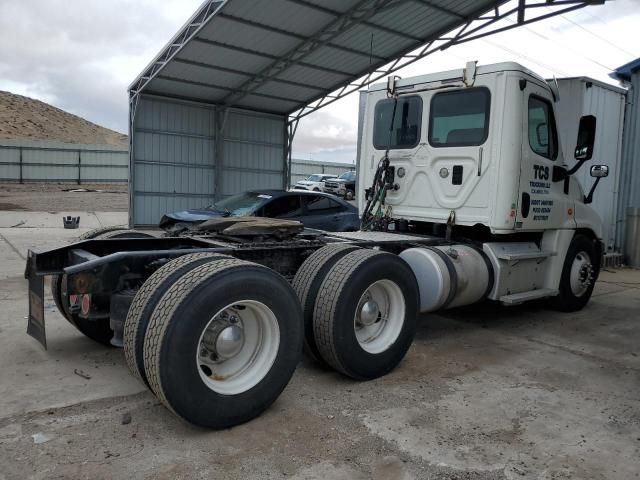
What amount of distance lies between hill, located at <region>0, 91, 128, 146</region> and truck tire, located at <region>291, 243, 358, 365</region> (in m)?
69.2

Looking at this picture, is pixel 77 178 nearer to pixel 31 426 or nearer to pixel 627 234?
pixel 627 234

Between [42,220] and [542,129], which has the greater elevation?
[542,129]

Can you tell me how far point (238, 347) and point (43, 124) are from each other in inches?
3233

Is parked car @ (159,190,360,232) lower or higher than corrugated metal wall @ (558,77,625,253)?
lower

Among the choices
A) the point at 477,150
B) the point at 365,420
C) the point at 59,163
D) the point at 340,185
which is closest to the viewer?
the point at 365,420

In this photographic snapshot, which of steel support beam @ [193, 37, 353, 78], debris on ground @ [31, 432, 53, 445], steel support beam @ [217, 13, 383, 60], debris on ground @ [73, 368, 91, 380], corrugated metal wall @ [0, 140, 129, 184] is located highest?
steel support beam @ [217, 13, 383, 60]

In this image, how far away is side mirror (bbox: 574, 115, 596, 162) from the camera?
5910 millimetres

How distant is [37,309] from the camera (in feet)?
12.9

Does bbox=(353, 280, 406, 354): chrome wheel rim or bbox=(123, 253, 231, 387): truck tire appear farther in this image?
bbox=(353, 280, 406, 354): chrome wheel rim

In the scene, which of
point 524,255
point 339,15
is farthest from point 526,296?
point 339,15

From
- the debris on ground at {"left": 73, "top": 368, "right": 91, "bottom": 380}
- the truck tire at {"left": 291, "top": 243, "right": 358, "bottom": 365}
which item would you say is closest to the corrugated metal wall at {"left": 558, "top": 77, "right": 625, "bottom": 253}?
the truck tire at {"left": 291, "top": 243, "right": 358, "bottom": 365}

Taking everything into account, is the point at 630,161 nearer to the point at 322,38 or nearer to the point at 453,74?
the point at 322,38

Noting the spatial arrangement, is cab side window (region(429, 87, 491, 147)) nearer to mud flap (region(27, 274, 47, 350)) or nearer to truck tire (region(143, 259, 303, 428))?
truck tire (region(143, 259, 303, 428))

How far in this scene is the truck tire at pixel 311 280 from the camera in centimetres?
422
